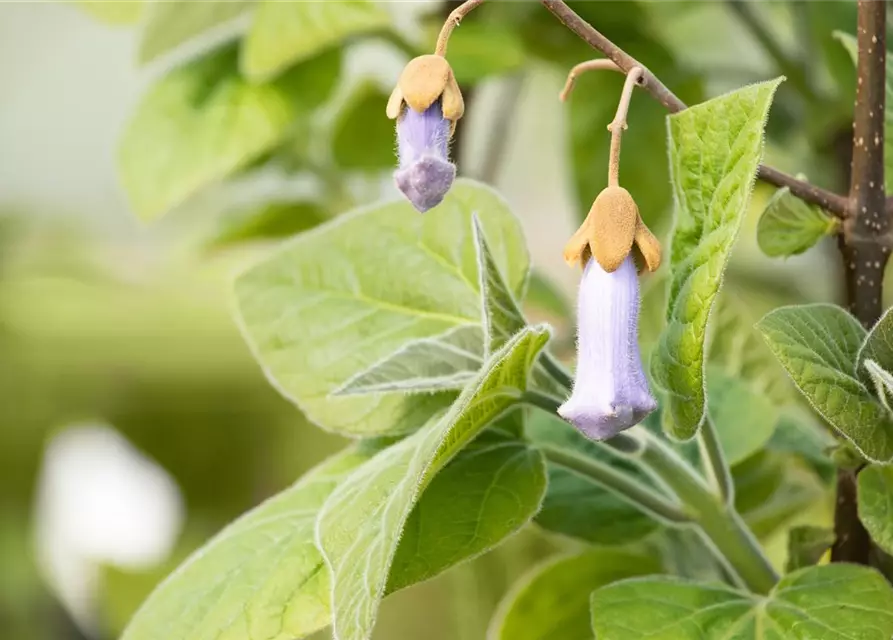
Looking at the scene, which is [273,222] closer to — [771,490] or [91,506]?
[771,490]

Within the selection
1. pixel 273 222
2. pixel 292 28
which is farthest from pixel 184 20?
pixel 273 222

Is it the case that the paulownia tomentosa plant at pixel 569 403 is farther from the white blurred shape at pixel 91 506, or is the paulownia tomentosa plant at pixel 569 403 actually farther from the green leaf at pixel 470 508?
the white blurred shape at pixel 91 506

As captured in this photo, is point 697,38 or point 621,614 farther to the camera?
point 697,38

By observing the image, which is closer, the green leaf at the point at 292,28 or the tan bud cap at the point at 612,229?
the tan bud cap at the point at 612,229

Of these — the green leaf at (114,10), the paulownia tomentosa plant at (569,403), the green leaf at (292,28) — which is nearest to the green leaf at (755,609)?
the paulownia tomentosa plant at (569,403)

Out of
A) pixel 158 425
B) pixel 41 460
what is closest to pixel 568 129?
pixel 158 425

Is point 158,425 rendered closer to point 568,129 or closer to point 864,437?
point 568,129

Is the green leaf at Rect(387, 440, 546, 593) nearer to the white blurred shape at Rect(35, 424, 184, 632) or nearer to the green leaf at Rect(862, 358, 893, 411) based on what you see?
the green leaf at Rect(862, 358, 893, 411)
